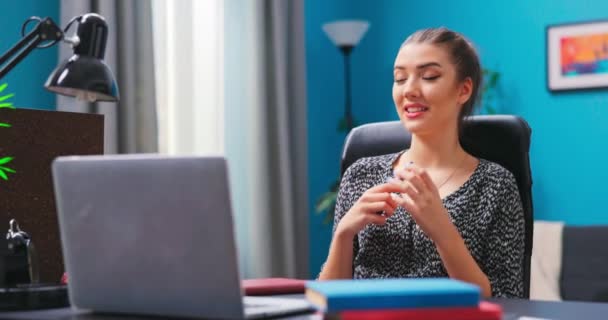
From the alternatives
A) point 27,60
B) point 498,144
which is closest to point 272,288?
point 498,144

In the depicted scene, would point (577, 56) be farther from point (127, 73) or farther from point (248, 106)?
point (127, 73)

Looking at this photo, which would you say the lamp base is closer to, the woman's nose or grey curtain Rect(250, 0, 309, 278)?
the woman's nose

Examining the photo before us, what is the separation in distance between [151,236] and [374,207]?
64 cm

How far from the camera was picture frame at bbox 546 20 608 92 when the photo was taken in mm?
4371

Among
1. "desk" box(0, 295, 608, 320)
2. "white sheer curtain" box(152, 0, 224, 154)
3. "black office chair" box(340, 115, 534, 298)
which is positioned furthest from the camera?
"white sheer curtain" box(152, 0, 224, 154)

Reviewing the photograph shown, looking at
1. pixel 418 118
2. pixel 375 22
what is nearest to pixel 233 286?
pixel 418 118

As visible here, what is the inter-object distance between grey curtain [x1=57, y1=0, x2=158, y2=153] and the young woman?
1506mm

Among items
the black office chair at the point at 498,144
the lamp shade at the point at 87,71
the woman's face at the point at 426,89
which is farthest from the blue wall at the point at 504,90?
the lamp shade at the point at 87,71

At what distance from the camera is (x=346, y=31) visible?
4668 millimetres

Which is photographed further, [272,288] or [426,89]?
[426,89]

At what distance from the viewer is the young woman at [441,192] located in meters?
1.82

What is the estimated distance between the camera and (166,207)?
107 cm

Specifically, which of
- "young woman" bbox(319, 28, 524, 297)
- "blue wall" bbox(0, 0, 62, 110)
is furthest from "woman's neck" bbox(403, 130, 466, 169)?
"blue wall" bbox(0, 0, 62, 110)

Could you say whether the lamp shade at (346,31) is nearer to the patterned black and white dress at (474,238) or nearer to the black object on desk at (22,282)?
the patterned black and white dress at (474,238)
